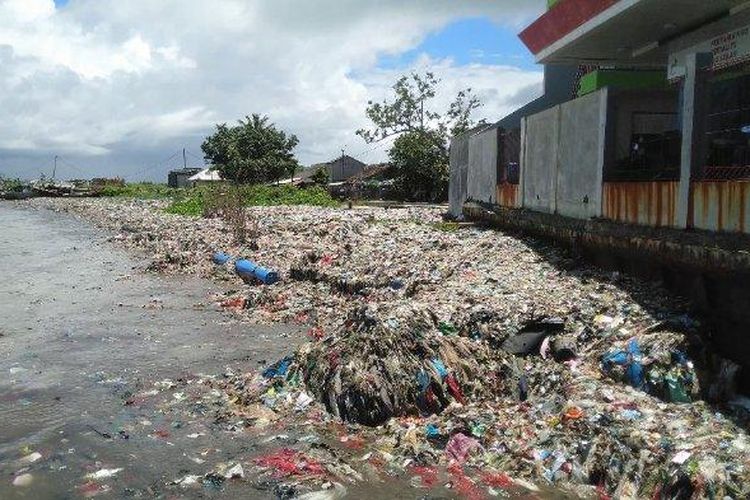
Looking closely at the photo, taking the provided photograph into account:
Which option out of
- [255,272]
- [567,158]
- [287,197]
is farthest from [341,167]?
[567,158]

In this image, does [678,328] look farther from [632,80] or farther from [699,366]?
[632,80]

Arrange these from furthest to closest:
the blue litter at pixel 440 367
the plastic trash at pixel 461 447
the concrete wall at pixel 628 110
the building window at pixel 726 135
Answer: the concrete wall at pixel 628 110
the building window at pixel 726 135
the blue litter at pixel 440 367
the plastic trash at pixel 461 447

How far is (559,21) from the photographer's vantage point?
38.5 ft

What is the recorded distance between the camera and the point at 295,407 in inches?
236

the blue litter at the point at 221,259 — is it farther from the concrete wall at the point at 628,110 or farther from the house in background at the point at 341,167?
the house in background at the point at 341,167

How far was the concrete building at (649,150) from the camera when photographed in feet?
20.5

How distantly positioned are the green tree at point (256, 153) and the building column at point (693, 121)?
38.3m

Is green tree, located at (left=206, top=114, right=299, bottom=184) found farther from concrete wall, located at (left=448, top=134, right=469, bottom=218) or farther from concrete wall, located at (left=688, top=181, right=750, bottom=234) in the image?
concrete wall, located at (left=688, top=181, right=750, bottom=234)

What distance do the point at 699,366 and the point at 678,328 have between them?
448 mm

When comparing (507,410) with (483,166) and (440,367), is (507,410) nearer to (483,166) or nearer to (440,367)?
(440,367)

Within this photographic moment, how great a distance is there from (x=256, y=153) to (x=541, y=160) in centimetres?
3715

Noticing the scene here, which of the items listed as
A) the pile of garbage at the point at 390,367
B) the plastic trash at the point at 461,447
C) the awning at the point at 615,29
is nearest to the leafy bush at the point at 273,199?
the awning at the point at 615,29

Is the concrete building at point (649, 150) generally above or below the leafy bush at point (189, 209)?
above

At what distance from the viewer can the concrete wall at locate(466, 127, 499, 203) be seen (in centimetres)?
1481
